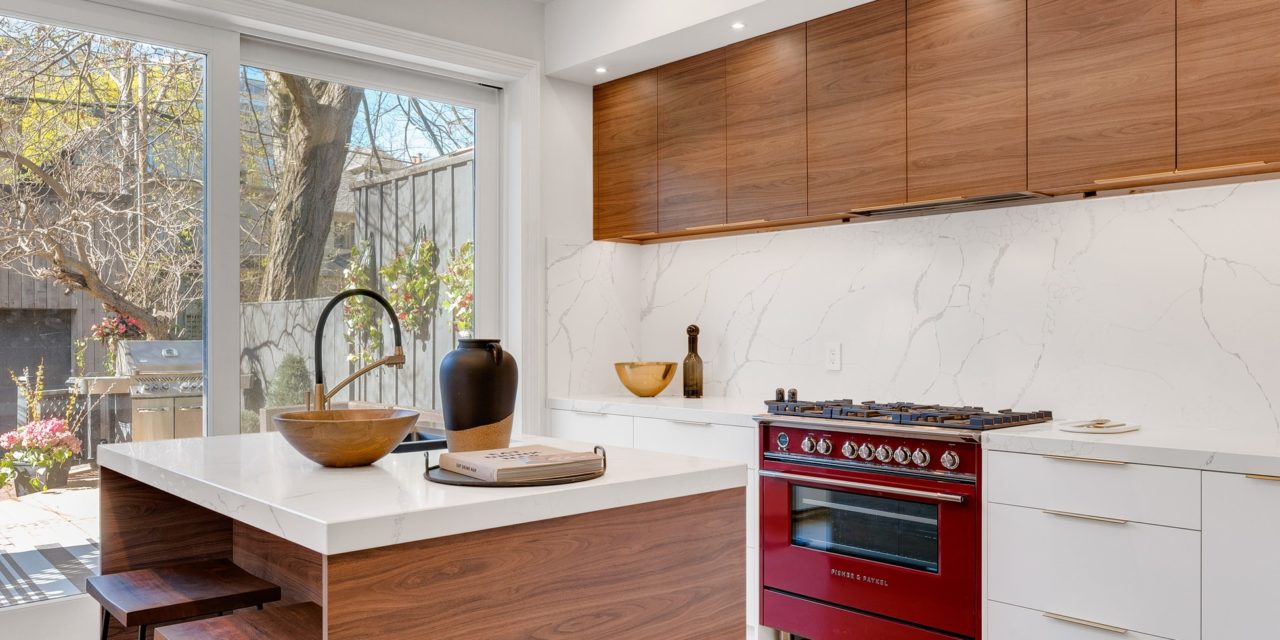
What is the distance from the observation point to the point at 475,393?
6.51 feet

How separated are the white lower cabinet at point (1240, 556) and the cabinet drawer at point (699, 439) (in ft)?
4.64

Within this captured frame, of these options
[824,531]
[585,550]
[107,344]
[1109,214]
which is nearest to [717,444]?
[824,531]

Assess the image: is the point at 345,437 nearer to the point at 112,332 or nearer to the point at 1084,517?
the point at 112,332

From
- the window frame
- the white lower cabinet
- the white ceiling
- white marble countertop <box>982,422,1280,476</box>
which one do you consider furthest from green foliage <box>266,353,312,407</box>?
the white lower cabinet

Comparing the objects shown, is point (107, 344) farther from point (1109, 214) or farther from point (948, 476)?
point (1109, 214)

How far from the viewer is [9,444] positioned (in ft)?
9.48

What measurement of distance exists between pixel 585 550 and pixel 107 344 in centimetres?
227

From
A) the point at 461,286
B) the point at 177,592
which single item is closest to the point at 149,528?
the point at 177,592

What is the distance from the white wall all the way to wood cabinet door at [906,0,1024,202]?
1788mm

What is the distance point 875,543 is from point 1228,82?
64.7 inches

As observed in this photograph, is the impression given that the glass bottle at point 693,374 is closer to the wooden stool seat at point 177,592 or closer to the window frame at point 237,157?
the window frame at point 237,157

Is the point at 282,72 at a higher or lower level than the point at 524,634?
higher

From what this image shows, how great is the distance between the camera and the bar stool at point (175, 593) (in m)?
1.78

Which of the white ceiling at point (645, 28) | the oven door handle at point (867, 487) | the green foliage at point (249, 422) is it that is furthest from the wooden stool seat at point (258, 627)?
the white ceiling at point (645, 28)
